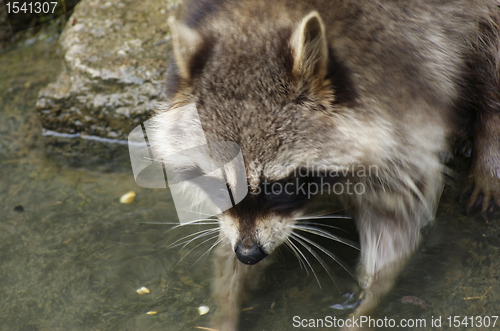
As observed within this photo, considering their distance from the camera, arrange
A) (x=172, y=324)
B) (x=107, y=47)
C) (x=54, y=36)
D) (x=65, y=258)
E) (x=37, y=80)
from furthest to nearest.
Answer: (x=54, y=36) → (x=37, y=80) → (x=107, y=47) → (x=65, y=258) → (x=172, y=324)

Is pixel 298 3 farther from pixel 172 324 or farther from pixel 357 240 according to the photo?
pixel 172 324

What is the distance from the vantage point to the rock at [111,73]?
4.32 meters

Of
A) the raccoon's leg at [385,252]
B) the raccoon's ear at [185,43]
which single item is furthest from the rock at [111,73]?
the raccoon's leg at [385,252]

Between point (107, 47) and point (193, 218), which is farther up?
point (107, 47)

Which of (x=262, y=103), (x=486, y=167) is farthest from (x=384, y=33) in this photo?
(x=486, y=167)

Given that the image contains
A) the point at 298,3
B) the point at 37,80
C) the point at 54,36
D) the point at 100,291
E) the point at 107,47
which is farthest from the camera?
the point at 54,36

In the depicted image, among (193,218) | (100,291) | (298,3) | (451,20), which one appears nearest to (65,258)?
(100,291)

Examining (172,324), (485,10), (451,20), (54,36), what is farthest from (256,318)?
(54,36)

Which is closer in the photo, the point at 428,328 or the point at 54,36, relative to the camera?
the point at 428,328

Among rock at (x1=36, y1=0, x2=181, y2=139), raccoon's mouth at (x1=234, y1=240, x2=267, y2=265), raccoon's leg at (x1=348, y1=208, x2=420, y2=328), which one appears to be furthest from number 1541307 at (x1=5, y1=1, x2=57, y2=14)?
raccoon's leg at (x1=348, y1=208, x2=420, y2=328)

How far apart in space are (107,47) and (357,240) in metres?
2.83

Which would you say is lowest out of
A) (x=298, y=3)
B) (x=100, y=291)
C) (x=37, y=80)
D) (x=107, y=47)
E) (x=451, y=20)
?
(x=100, y=291)

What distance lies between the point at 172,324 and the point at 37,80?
330 cm

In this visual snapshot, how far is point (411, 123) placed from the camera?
8.39 feet
